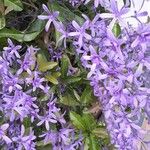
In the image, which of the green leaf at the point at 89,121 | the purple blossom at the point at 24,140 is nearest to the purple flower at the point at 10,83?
the purple blossom at the point at 24,140

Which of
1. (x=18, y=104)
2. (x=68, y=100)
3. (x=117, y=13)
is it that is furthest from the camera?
(x=68, y=100)

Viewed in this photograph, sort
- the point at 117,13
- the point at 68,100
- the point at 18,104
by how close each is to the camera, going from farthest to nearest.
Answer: the point at 68,100, the point at 18,104, the point at 117,13

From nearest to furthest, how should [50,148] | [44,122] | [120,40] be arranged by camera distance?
[120,40] < [44,122] < [50,148]

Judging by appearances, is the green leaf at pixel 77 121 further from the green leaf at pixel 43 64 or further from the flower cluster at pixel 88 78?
the green leaf at pixel 43 64

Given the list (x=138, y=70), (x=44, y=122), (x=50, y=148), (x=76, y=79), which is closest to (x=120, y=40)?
(x=138, y=70)

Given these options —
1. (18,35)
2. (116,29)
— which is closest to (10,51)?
(18,35)

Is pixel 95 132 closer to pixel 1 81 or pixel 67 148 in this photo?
pixel 67 148

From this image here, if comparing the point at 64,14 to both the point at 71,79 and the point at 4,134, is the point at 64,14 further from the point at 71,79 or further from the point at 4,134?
the point at 4,134
